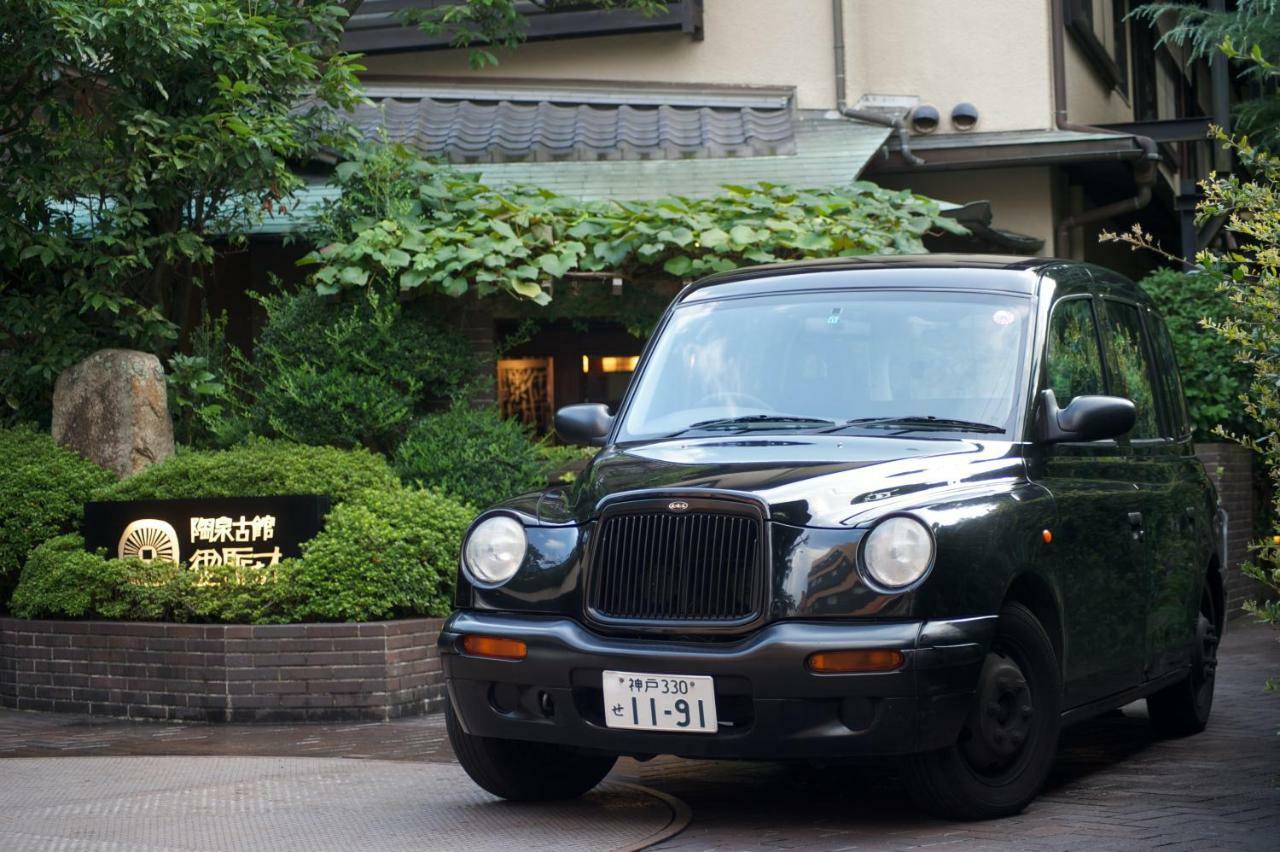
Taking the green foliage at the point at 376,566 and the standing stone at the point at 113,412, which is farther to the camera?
the standing stone at the point at 113,412

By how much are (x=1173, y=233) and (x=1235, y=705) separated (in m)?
14.8

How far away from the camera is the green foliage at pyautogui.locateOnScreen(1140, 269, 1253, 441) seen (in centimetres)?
1280

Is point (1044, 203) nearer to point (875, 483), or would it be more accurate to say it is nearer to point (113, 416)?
point (113, 416)

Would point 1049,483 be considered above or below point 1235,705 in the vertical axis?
above

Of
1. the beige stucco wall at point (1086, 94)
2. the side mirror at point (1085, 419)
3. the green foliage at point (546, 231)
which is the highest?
the beige stucco wall at point (1086, 94)

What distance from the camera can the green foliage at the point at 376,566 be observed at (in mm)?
9039

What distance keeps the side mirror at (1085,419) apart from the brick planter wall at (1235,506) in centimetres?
669

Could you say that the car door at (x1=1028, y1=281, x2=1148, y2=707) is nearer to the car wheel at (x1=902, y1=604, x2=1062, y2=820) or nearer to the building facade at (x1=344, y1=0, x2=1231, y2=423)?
the car wheel at (x1=902, y1=604, x2=1062, y2=820)

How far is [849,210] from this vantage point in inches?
501

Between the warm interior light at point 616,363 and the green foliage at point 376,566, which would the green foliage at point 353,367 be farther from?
the warm interior light at point 616,363

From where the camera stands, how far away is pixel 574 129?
15.6m

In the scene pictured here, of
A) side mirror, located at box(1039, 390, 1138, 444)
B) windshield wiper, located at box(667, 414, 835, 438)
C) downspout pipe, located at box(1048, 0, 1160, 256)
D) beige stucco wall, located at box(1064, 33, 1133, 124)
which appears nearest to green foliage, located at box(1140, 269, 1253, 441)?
downspout pipe, located at box(1048, 0, 1160, 256)

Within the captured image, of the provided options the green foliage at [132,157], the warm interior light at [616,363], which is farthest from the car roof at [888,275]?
the warm interior light at [616,363]

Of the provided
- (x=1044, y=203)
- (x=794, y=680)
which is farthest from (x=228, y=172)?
(x=1044, y=203)
